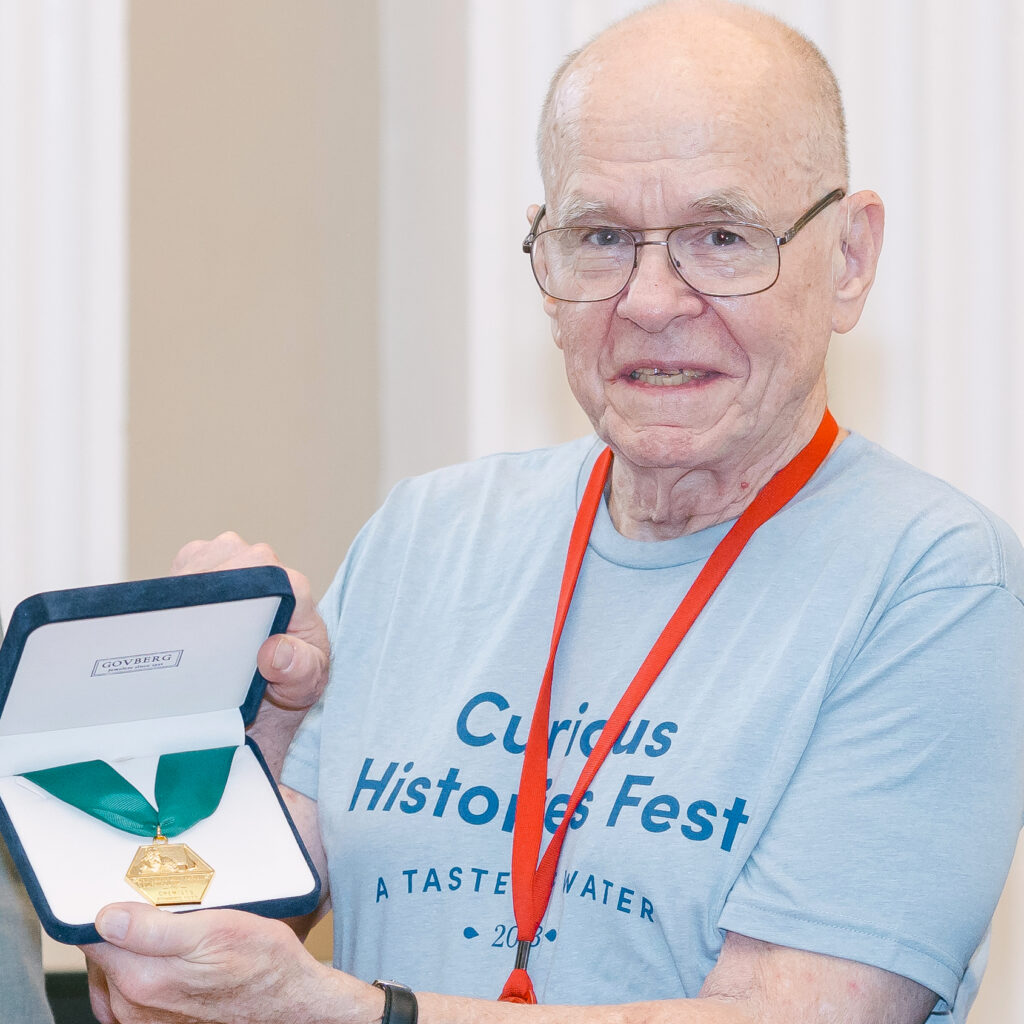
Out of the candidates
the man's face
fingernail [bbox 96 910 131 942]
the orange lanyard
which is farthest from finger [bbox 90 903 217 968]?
the man's face

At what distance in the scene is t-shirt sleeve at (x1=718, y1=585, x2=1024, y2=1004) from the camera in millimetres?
1132

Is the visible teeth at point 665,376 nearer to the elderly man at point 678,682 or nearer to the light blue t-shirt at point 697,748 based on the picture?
the elderly man at point 678,682

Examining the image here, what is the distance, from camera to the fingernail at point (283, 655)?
134 cm

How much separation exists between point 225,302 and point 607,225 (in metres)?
1.05

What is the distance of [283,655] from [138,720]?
0.48ft

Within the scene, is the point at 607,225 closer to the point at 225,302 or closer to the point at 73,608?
the point at 73,608

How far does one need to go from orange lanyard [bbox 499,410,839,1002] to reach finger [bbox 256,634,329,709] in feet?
0.75

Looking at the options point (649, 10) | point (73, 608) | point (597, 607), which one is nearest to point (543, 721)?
point (597, 607)

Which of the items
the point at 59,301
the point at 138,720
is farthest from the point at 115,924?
the point at 59,301

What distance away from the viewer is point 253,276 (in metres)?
2.28

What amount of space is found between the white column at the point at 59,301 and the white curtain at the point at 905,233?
541 millimetres

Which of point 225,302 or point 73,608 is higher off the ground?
point 225,302

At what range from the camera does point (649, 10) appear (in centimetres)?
139

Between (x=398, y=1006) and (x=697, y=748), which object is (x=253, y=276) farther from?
(x=398, y=1006)
